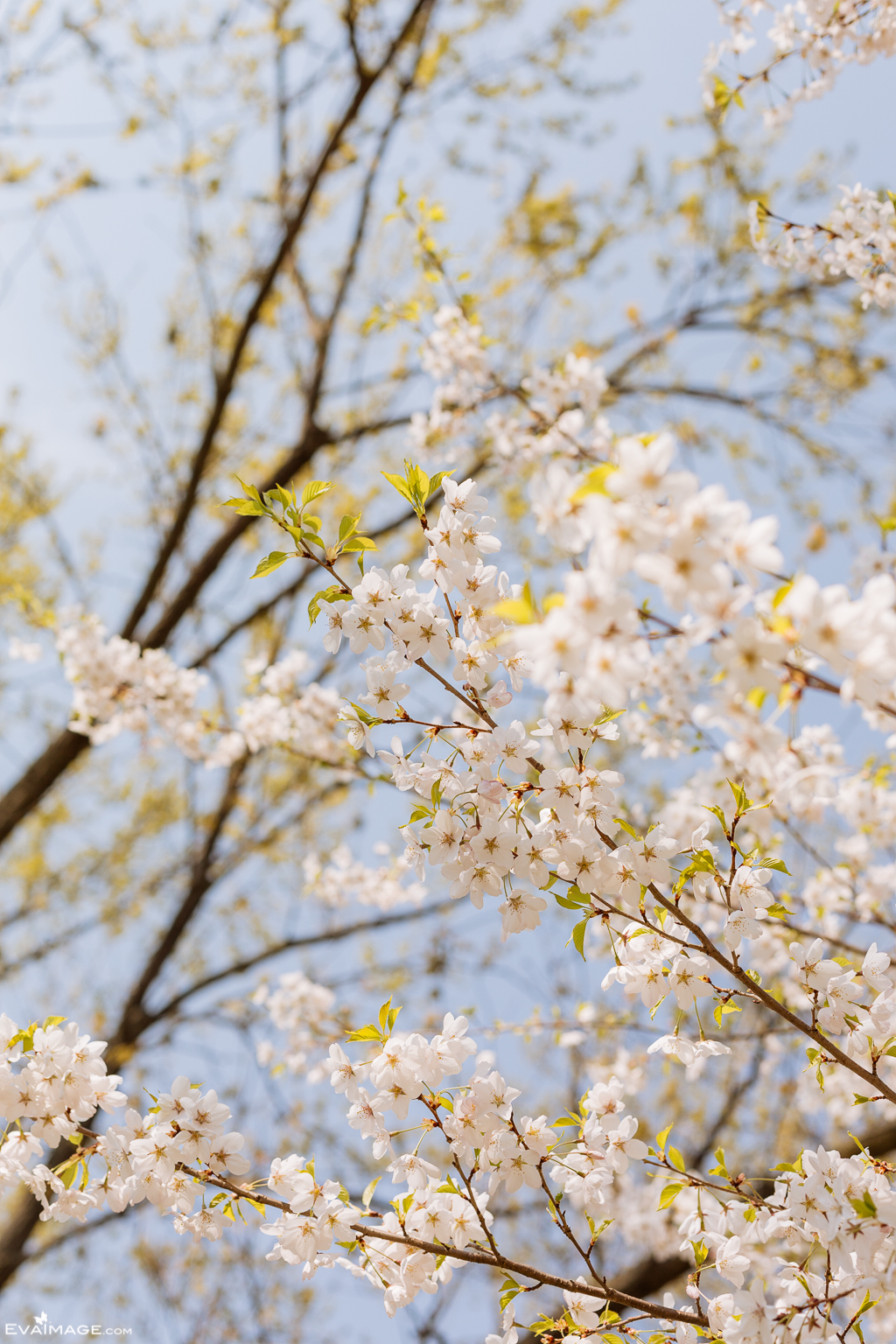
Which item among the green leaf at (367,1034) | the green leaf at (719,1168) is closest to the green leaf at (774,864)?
the green leaf at (719,1168)

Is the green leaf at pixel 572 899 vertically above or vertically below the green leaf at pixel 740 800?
below

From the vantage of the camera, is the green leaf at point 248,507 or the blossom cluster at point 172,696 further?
the blossom cluster at point 172,696

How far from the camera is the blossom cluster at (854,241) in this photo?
2189mm

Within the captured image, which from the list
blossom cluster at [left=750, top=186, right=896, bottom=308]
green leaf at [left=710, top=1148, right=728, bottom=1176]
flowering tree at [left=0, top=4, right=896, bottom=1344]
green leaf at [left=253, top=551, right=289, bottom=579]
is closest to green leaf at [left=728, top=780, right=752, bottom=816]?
flowering tree at [left=0, top=4, right=896, bottom=1344]

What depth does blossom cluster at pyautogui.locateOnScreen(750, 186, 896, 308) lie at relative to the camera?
219 cm

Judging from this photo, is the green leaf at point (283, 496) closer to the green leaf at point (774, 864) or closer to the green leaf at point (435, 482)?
the green leaf at point (435, 482)

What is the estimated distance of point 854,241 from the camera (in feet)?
7.35

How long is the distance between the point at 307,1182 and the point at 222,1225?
21cm

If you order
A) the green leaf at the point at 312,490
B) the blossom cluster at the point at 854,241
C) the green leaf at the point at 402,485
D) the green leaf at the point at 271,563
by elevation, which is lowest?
the green leaf at the point at 271,563

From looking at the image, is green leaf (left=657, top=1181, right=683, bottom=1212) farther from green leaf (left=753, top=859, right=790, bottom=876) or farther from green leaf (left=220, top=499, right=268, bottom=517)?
green leaf (left=220, top=499, right=268, bottom=517)

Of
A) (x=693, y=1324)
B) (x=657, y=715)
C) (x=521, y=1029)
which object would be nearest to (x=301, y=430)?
(x=657, y=715)

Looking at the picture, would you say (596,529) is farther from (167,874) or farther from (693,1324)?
(167,874)

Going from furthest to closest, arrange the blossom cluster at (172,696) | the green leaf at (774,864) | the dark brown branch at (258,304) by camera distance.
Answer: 1. the dark brown branch at (258,304)
2. the blossom cluster at (172,696)
3. the green leaf at (774,864)

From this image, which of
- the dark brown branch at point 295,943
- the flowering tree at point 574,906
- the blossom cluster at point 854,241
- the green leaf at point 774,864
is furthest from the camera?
the dark brown branch at point 295,943
